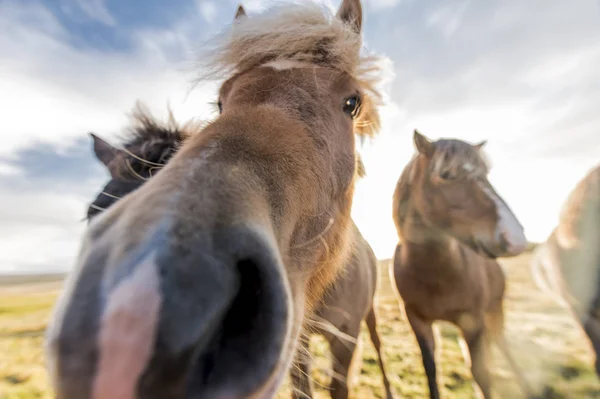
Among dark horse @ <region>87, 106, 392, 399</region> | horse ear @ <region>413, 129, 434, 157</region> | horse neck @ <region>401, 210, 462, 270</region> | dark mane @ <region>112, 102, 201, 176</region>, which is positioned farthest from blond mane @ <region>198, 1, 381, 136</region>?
horse neck @ <region>401, 210, 462, 270</region>

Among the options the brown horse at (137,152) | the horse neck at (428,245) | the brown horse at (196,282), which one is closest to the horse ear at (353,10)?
the brown horse at (196,282)

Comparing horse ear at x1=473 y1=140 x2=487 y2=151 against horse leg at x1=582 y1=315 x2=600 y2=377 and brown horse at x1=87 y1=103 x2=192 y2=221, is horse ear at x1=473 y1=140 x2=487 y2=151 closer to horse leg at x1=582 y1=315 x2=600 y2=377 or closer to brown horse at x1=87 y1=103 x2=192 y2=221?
horse leg at x1=582 y1=315 x2=600 y2=377

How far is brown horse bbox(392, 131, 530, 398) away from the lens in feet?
13.5

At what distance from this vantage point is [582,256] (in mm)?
4250

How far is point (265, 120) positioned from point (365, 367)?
7190 millimetres

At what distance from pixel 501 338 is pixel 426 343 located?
1.96m

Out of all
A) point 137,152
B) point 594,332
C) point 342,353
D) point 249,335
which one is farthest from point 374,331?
point 249,335

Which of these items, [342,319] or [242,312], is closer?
[242,312]

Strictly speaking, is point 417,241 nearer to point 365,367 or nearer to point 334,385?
point 334,385

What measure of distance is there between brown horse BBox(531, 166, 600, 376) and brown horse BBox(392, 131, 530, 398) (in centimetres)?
103

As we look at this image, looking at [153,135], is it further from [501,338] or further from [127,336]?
[501,338]

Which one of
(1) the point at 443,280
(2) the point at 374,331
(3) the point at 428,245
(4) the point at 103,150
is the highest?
(4) the point at 103,150

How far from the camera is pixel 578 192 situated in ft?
14.7

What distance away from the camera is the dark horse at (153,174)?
3.54 metres
